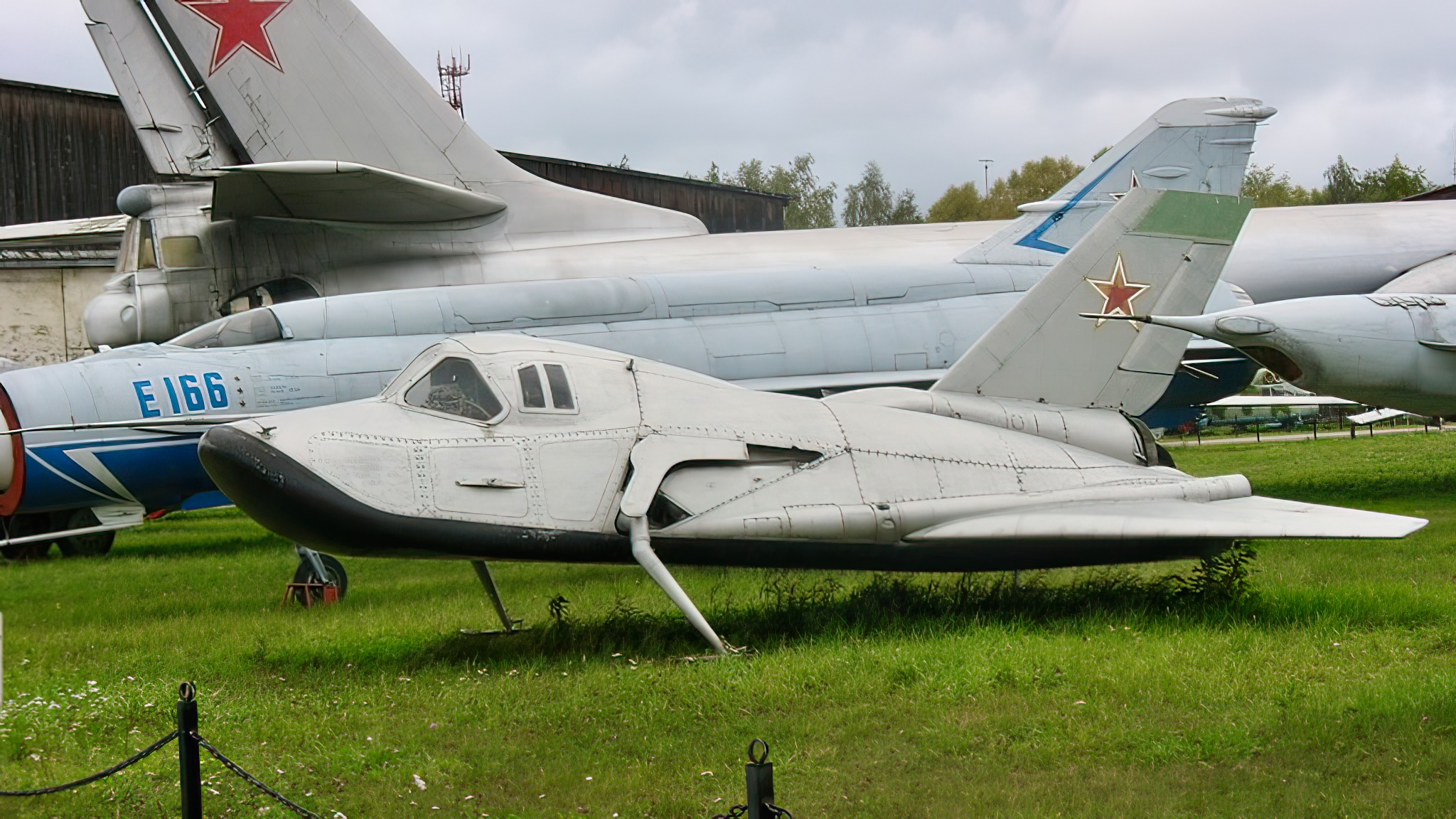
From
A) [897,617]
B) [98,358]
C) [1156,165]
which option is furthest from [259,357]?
[1156,165]

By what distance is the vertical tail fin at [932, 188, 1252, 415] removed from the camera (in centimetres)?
959

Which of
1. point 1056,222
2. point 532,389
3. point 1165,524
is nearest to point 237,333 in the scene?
point 532,389

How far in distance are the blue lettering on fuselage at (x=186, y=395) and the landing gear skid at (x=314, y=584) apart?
1.98 m

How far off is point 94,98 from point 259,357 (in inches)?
877

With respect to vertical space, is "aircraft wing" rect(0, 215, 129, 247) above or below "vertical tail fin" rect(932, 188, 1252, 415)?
above

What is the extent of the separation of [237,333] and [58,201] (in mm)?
21670

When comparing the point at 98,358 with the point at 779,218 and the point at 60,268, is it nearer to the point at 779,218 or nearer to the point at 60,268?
the point at 60,268

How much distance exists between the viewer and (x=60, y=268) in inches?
1148

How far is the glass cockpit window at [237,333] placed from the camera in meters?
13.0

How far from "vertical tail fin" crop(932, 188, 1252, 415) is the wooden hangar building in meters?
22.5

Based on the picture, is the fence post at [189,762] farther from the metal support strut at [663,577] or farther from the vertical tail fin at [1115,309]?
the vertical tail fin at [1115,309]

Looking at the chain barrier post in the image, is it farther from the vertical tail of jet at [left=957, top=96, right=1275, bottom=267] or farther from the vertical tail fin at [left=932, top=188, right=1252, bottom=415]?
the vertical tail of jet at [left=957, top=96, right=1275, bottom=267]

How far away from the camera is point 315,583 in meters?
11.0

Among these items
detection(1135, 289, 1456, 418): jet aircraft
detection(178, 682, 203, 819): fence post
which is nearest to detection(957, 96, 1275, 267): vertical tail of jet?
detection(1135, 289, 1456, 418): jet aircraft
